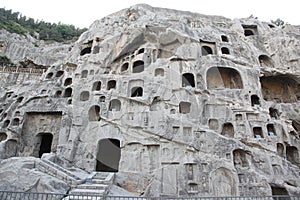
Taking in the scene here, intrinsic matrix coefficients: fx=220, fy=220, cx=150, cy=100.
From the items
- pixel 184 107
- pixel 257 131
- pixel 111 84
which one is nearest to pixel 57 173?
pixel 111 84

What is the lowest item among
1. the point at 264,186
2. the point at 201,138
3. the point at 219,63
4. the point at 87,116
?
the point at 264,186

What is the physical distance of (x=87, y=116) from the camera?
17312 mm

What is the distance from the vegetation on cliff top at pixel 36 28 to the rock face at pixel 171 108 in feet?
74.8

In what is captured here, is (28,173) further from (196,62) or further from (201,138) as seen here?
(196,62)

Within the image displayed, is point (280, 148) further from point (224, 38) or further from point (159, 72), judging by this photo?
point (224, 38)

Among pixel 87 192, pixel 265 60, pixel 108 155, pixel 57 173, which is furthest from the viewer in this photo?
pixel 265 60

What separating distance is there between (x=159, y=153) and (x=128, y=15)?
1673cm

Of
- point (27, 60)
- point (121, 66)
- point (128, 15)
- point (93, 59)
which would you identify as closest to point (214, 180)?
point (121, 66)

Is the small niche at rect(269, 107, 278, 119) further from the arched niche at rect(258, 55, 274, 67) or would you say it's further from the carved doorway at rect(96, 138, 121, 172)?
the carved doorway at rect(96, 138, 121, 172)

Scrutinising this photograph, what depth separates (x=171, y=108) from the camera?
1684 cm

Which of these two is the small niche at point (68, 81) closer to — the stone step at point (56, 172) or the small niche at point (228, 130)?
the stone step at point (56, 172)

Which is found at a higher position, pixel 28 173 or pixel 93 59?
pixel 93 59

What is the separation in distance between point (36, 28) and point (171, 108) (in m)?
43.1

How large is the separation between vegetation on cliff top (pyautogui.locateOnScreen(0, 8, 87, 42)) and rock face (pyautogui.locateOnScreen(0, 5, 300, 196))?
898 inches
